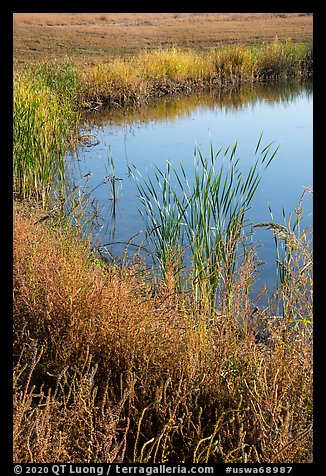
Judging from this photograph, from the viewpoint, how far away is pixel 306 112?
435 inches

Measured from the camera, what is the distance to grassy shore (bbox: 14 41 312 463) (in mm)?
2002

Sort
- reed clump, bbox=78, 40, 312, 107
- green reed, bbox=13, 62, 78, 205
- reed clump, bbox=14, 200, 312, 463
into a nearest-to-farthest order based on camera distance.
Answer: reed clump, bbox=14, 200, 312, 463 → green reed, bbox=13, 62, 78, 205 → reed clump, bbox=78, 40, 312, 107

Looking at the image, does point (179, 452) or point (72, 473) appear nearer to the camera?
point (72, 473)

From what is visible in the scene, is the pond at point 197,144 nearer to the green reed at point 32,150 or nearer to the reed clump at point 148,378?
the green reed at point 32,150

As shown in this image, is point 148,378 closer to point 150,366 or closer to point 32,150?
point 150,366

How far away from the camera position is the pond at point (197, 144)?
231 inches

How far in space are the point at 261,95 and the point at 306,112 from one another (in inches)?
78.6

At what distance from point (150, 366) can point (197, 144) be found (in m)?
6.15

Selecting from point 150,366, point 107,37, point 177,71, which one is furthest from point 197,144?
point 107,37

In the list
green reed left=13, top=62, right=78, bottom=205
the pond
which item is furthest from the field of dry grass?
green reed left=13, top=62, right=78, bottom=205

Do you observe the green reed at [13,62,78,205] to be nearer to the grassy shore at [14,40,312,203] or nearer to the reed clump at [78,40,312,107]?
the grassy shore at [14,40,312,203]

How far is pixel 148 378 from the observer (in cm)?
247
